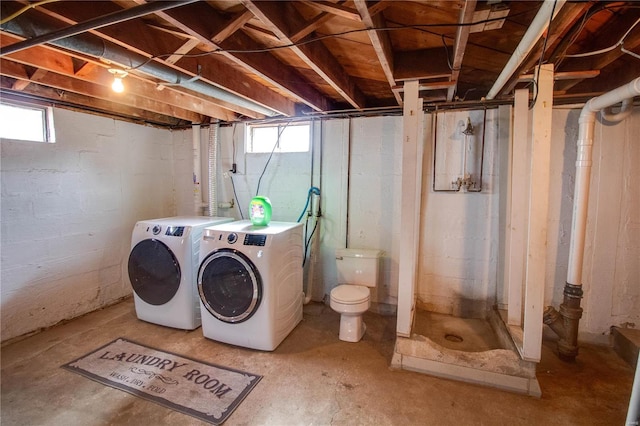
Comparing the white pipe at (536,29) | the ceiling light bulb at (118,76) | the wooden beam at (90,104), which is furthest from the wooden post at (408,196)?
the wooden beam at (90,104)

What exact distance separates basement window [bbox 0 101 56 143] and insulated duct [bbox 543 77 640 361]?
430 cm

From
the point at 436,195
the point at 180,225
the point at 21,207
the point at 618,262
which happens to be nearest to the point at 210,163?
the point at 180,225

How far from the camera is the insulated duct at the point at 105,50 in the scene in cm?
131

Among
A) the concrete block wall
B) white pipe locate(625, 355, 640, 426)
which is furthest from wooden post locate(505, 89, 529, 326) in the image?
the concrete block wall

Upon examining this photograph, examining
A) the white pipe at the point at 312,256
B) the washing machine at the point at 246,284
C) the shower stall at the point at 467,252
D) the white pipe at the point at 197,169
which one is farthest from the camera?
the white pipe at the point at 197,169

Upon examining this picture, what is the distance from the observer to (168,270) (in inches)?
98.0

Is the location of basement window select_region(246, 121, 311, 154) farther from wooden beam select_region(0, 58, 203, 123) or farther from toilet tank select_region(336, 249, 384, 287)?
toilet tank select_region(336, 249, 384, 287)

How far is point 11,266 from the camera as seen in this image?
2.34 meters

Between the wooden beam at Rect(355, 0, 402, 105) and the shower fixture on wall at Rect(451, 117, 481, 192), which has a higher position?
the wooden beam at Rect(355, 0, 402, 105)

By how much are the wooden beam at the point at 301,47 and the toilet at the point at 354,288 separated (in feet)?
4.55

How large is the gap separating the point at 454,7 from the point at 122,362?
3035 mm

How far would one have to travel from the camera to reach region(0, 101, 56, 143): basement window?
233 centimetres

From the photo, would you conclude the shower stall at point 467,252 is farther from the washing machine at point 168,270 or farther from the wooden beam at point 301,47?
the washing machine at point 168,270

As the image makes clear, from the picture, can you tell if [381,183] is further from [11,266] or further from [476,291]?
[11,266]
